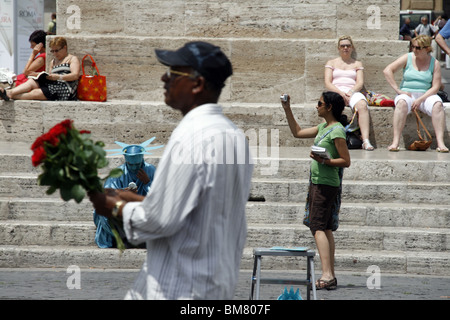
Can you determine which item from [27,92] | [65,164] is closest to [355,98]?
[27,92]

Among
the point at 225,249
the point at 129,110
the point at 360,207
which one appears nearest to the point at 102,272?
the point at 360,207

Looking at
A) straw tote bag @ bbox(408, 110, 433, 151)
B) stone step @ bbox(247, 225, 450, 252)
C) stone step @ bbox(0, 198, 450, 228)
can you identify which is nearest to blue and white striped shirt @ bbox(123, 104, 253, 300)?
stone step @ bbox(247, 225, 450, 252)

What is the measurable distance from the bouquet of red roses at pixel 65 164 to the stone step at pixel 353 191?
531 centimetres

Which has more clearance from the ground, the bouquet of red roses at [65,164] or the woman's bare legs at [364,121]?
the bouquet of red roses at [65,164]

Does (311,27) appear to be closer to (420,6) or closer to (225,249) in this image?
(225,249)

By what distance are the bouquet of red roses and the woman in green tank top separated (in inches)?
282

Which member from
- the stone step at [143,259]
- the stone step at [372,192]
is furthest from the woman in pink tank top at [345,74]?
the stone step at [143,259]

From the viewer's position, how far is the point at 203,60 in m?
2.92

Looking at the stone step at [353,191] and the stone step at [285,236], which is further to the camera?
the stone step at [353,191]

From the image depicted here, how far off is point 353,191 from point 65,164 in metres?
5.65

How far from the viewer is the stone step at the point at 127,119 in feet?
32.7

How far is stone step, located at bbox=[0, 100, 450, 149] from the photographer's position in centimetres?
998

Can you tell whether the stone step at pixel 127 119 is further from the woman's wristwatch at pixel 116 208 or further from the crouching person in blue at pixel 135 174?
the woman's wristwatch at pixel 116 208

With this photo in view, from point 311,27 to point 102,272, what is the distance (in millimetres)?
5246
